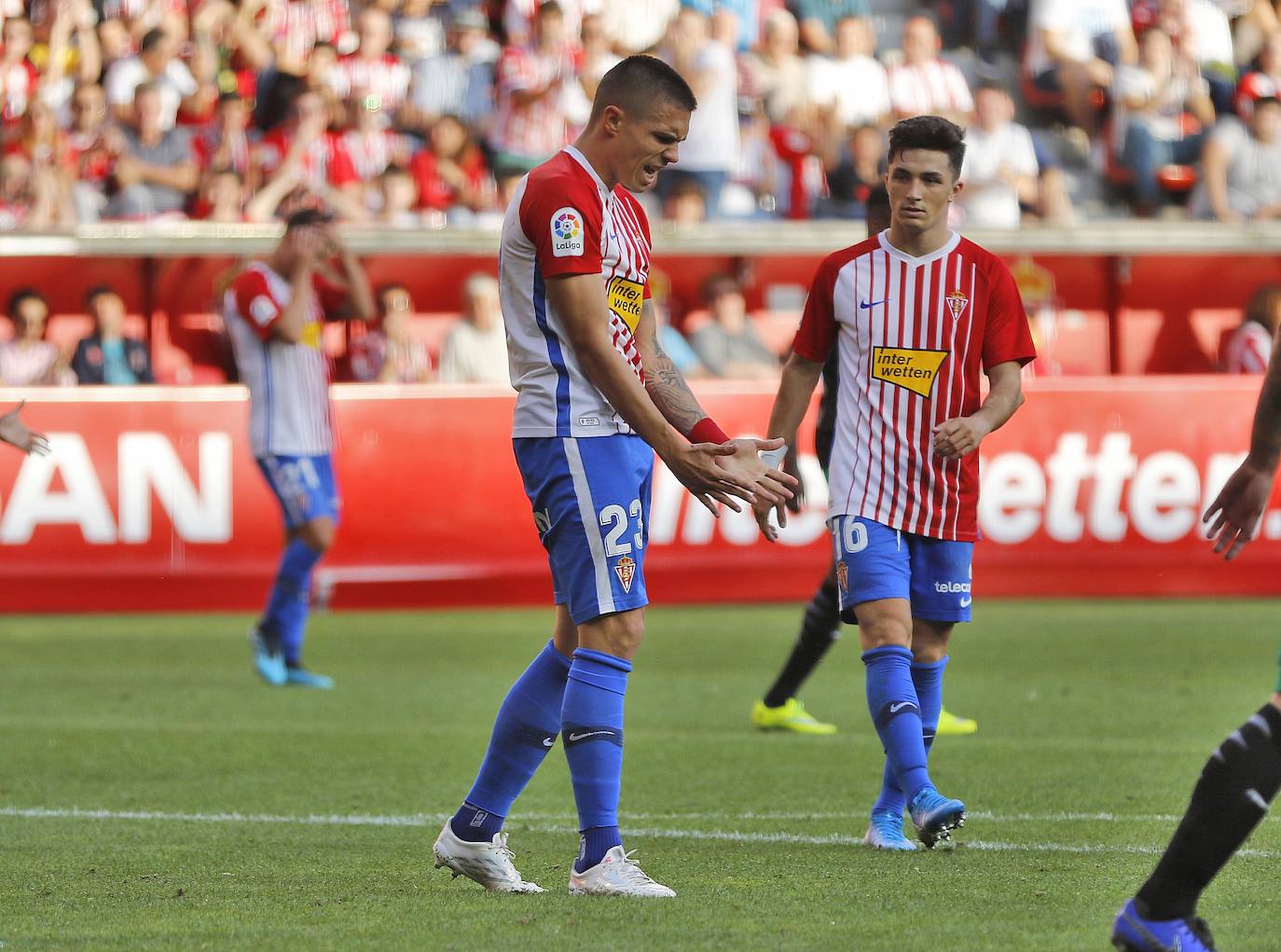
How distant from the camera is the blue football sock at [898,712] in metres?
5.55

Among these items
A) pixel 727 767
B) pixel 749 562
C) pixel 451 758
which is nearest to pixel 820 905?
pixel 727 767

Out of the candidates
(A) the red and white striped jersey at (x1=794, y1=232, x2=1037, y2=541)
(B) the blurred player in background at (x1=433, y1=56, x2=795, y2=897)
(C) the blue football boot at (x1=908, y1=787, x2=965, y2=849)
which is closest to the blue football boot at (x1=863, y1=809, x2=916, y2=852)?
(C) the blue football boot at (x1=908, y1=787, x2=965, y2=849)

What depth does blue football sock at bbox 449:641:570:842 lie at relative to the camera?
5.17 metres

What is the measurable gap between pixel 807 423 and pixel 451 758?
6.77 metres

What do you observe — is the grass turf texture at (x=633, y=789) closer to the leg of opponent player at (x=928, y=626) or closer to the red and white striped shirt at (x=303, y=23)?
the leg of opponent player at (x=928, y=626)

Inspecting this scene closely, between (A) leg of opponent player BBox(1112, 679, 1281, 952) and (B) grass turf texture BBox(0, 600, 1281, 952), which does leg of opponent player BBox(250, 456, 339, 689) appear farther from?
(A) leg of opponent player BBox(1112, 679, 1281, 952)

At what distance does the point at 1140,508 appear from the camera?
14234 mm

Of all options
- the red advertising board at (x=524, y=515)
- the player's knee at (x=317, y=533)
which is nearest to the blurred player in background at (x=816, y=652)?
the player's knee at (x=317, y=533)

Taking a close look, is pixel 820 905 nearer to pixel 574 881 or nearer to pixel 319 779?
pixel 574 881

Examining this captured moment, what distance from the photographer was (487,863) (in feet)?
16.7

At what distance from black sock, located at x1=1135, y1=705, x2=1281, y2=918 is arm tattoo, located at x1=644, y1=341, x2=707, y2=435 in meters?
1.83

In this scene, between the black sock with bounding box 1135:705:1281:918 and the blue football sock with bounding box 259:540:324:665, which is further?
the blue football sock with bounding box 259:540:324:665

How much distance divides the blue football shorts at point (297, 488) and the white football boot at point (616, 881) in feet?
20.9

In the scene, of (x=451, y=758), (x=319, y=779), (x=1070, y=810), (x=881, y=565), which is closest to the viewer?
(x=881, y=565)
